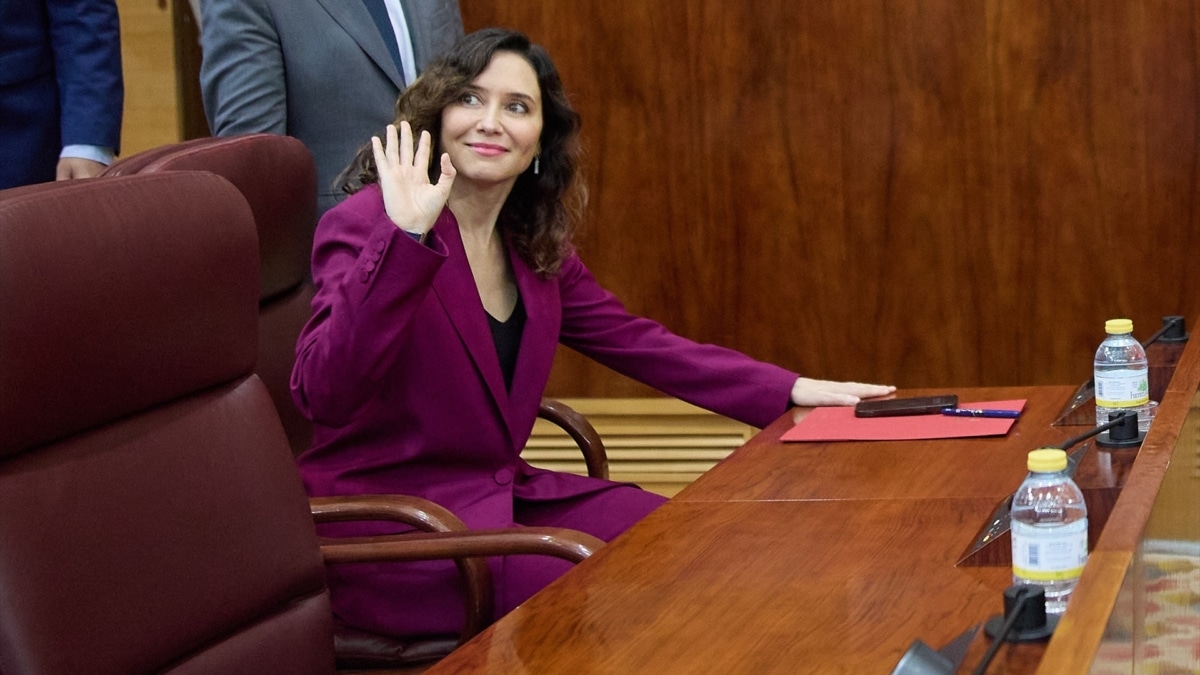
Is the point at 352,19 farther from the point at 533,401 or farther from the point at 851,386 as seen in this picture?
the point at 851,386

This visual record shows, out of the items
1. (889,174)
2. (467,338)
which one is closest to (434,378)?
(467,338)

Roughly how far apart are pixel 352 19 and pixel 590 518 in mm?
1052

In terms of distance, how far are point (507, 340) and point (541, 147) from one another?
36 centimetres

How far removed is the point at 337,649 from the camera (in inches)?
79.0

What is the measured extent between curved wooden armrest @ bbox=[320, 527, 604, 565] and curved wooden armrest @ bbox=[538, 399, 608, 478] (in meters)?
0.63

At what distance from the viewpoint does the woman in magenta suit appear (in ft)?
6.51

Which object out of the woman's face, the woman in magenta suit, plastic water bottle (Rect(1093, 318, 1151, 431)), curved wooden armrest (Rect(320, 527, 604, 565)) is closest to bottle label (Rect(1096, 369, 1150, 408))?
plastic water bottle (Rect(1093, 318, 1151, 431))

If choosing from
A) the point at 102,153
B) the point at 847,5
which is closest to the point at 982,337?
the point at 847,5

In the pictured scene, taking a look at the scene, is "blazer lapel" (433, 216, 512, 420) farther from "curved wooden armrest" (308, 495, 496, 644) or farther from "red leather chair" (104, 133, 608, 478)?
"curved wooden armrest" (308, 495, 496, 644)

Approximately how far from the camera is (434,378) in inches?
85.4

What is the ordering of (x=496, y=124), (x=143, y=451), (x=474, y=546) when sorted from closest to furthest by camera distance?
(x=143, y=451) → (x=474, y=546) → (x=496, y=124)

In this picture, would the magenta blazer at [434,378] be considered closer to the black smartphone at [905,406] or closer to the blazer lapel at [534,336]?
the blazer lapel at [534,336]

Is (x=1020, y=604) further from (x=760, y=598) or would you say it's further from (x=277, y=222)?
(x=277, y=222)

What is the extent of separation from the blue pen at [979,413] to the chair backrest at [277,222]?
0.94 meters
